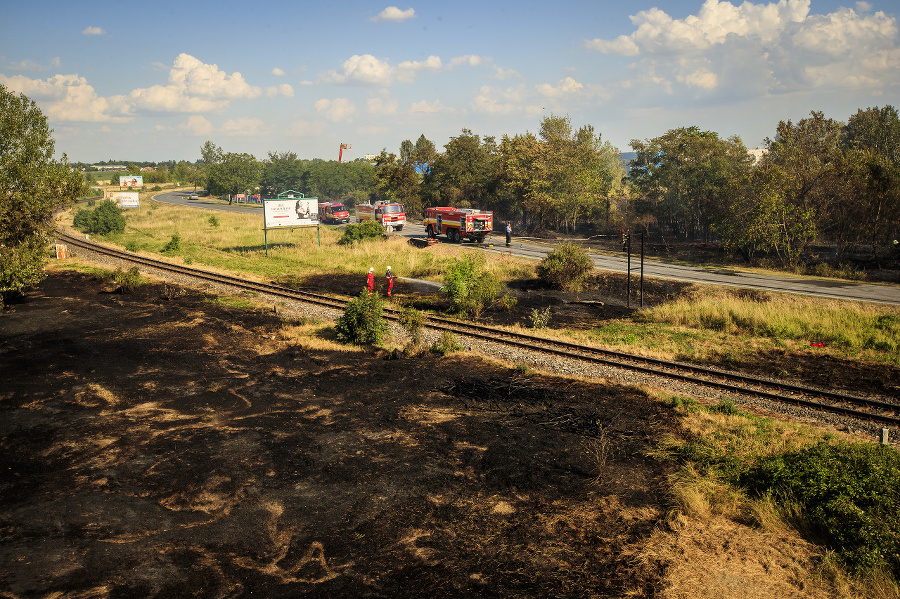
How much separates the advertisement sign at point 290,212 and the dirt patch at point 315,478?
22.5 meters

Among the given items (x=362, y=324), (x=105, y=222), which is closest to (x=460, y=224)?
(x=362, y=324)

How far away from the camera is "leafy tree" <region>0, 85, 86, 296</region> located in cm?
2197

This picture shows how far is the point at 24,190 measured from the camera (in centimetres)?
2242

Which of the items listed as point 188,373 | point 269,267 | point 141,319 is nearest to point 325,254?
point 269,267

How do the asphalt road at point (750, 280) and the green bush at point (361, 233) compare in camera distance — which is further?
the green bush at point (361, 233)

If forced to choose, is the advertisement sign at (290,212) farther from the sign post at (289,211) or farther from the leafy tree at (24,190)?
the leafy tree at (24,190)

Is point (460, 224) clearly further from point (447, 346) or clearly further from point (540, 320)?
point (447, 346)

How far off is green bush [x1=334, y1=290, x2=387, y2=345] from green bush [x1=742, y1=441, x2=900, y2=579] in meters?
12.2

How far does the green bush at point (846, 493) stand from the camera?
280 inches

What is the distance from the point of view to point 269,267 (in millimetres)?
34375

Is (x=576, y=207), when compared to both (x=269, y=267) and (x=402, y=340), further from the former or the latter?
(x=402, y=340)

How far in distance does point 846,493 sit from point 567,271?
2207 centimetres

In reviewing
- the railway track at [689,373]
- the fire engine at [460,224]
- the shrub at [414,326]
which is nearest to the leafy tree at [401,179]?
the fire engine at [460,224]

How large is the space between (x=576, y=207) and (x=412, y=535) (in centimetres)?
4645
